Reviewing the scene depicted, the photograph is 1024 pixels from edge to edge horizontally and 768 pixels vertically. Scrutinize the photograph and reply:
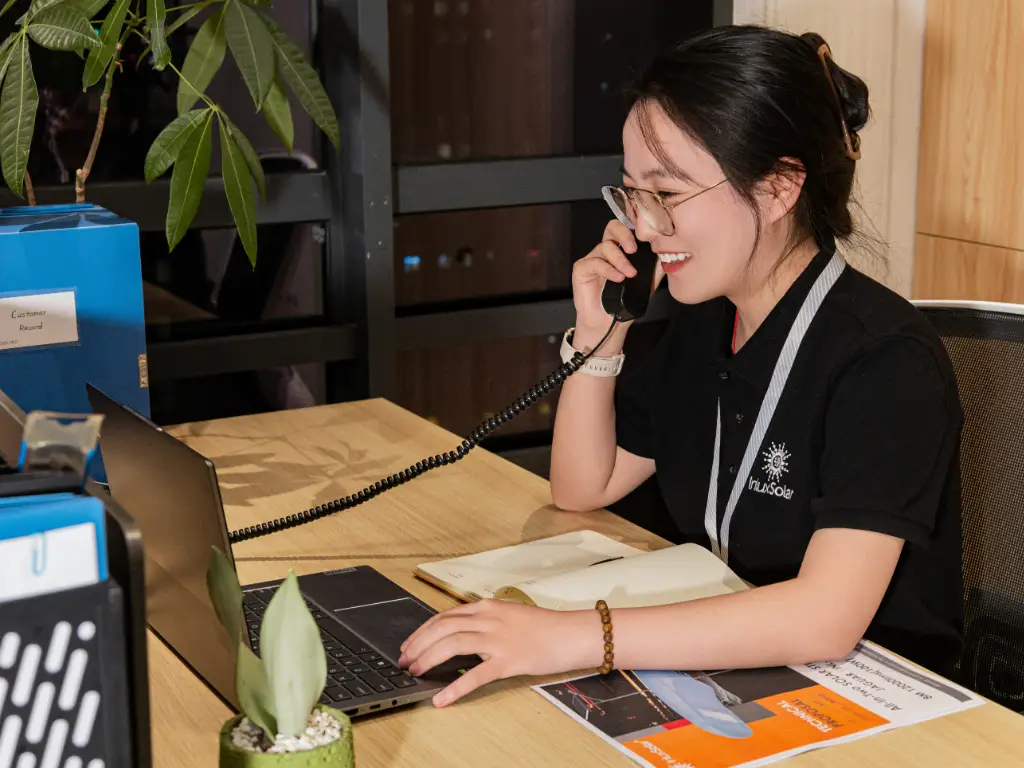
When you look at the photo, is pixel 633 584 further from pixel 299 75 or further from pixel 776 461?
pixel 299 75

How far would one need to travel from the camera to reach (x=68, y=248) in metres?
1.55

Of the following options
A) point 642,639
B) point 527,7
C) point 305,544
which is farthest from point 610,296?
point 527,7

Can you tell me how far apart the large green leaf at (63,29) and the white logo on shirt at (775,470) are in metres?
1.01

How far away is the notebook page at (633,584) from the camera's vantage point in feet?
4.00

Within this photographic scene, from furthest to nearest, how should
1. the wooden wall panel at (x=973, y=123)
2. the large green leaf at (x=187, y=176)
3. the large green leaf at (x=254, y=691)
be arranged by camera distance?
the wooden wall panel at (x=973, y=123) < the large green leaf at (x=187, y=176) < the large green leaf at (x=254, y=691)

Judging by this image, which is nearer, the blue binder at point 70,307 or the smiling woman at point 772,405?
the smiling woman at point 772,405

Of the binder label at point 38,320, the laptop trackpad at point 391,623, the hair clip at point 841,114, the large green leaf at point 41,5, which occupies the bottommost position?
the laptop trackpad at point 391,623

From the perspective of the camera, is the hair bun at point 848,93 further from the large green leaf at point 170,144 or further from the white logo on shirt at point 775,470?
the large green leaf at point 170,144

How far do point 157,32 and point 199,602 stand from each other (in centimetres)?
95

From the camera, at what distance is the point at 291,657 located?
27.3 inches

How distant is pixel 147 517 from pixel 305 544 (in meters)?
0.40

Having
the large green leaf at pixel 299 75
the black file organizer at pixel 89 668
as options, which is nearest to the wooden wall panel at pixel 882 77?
the large green leaf at pixel 299 75

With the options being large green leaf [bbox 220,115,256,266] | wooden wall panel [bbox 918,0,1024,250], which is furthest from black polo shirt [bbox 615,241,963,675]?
wooden wall panel [bbox 918,0,1024,250]

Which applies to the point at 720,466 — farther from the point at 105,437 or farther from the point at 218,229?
the point at 218,229
